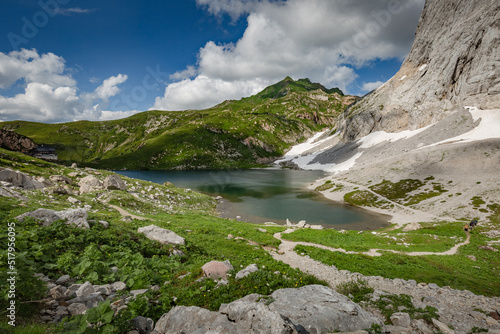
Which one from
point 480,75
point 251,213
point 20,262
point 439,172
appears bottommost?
point 251,213

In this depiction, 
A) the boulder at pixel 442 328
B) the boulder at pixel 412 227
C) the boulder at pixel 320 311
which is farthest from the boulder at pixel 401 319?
the boulder at pixel 412 227

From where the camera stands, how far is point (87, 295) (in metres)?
8.85

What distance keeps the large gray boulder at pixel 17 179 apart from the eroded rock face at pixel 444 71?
604ft

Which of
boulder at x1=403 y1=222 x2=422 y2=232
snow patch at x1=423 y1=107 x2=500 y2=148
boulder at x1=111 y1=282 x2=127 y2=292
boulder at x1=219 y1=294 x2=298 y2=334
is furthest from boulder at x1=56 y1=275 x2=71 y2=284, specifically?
snow patch at x1=423 y1=107 x2=500 y2=148

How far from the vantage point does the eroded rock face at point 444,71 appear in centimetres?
11569

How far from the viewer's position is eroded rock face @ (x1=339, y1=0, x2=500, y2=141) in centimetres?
11569

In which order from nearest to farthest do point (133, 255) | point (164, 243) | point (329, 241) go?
point (133, 255) → point (164, 243) → point (329, 241)

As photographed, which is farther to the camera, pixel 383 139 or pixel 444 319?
pixel 383 139

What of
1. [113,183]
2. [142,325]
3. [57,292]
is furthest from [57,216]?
[113,183]

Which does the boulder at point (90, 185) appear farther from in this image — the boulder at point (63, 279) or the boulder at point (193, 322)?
the boulder at point (193, 322)

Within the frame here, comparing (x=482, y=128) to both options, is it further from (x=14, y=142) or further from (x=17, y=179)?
(x=14, y=142)

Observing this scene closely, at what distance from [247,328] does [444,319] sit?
1092 centimetres

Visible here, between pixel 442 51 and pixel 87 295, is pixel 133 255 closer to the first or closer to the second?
pixel 87 295

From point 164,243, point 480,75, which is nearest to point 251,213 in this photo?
point 164,243
